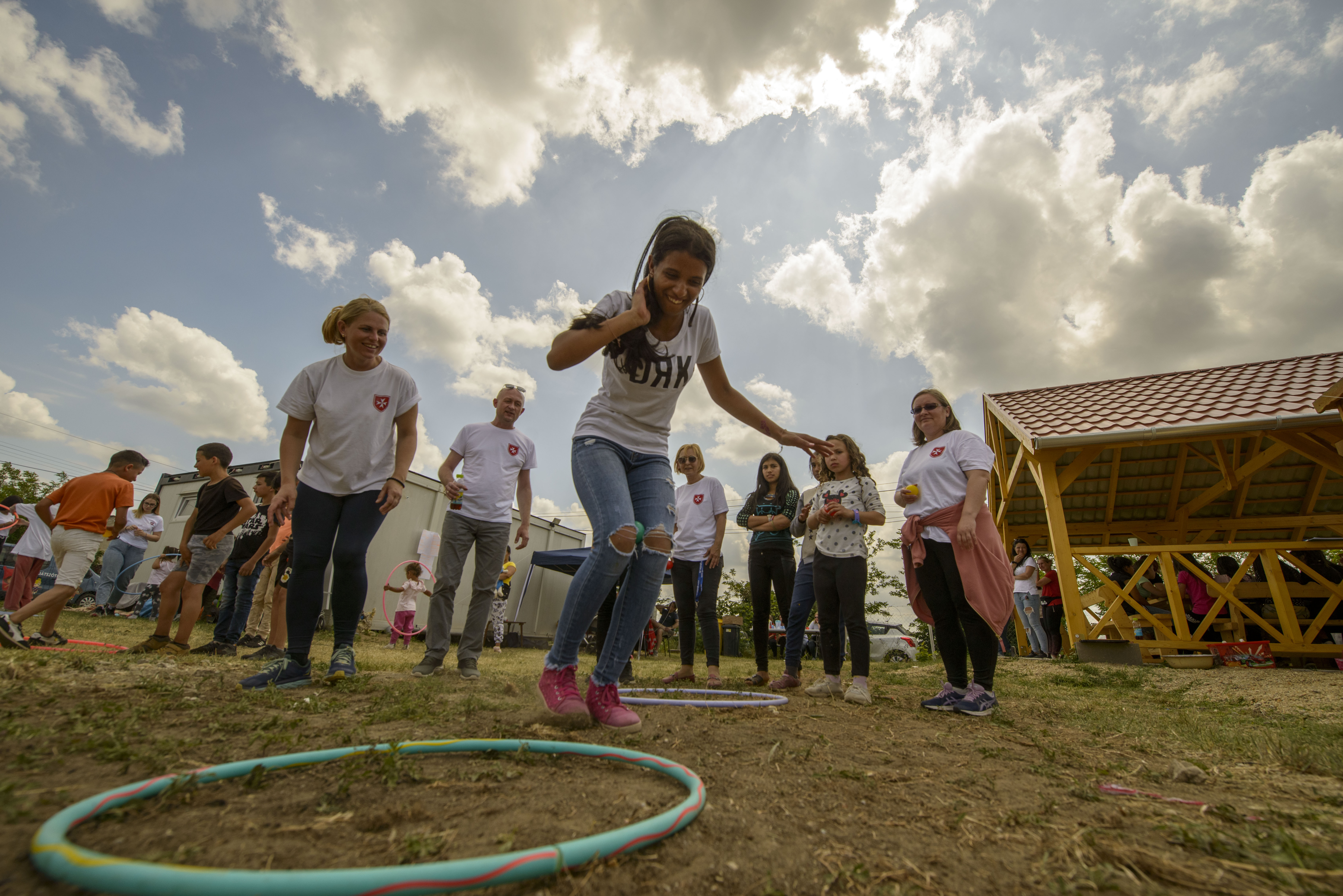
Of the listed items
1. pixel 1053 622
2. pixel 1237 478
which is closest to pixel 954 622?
pixel 1053 622

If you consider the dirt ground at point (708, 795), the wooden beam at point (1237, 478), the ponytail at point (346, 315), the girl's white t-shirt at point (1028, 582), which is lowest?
the dirt ground at point (708, 795)

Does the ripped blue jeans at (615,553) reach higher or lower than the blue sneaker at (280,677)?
higher

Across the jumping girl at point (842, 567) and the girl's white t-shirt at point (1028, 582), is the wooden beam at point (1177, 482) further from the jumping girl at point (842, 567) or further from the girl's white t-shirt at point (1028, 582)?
the jumping girl at point (842, 567)

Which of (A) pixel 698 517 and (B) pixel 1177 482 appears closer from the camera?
(A) pixel 698 517

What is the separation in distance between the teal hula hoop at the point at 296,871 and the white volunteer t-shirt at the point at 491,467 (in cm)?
344

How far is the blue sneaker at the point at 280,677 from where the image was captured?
291 cm

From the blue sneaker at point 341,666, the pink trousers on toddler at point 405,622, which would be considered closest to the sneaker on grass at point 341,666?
the blue sneaker at point 341,666

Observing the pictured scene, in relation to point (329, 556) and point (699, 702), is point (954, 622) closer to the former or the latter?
point (699, 702)

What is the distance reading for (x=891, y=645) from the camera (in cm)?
1844

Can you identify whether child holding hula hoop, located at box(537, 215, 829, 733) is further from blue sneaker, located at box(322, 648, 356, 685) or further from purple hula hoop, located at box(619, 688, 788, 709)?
blue sneaker, located at box(322, 648, 356, 685)

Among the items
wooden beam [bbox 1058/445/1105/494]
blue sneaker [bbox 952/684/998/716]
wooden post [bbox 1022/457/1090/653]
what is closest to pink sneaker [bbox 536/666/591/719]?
blue sneaker [bbox 952/684/998/716]

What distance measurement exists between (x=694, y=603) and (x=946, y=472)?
2368mm

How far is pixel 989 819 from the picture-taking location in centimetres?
146

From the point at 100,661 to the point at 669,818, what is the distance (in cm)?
365
